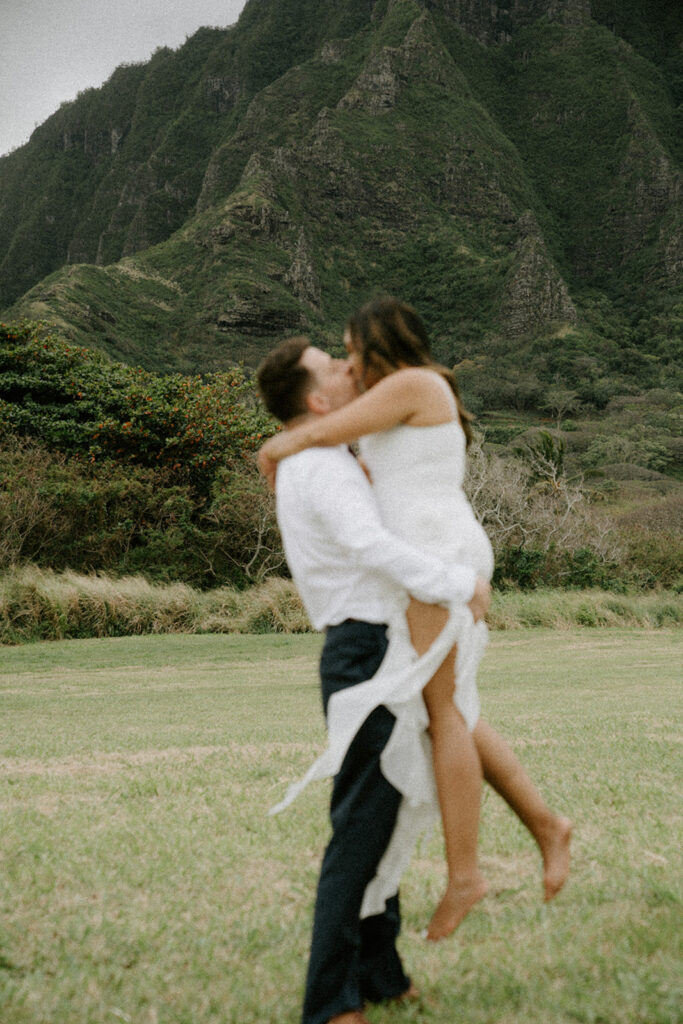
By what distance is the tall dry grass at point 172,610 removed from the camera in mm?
14969

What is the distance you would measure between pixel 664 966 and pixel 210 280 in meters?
106

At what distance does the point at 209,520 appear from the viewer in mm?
19234

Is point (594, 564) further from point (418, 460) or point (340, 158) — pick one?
point (340, 158)

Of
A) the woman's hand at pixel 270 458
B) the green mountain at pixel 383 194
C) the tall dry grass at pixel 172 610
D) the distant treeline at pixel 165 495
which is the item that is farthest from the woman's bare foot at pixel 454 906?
the green mountain at pixel 383 194

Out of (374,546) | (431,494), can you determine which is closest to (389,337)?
(431,494)

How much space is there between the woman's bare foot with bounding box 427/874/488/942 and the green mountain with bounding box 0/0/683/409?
271 ft

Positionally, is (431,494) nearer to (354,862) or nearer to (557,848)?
(354,862)

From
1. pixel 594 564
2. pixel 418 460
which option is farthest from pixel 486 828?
pixel 594 564

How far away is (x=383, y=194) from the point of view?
120938 millimetres

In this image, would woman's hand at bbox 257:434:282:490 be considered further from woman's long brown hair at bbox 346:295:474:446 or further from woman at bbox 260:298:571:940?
woman's long brown hair at bbox 346:295:474:446

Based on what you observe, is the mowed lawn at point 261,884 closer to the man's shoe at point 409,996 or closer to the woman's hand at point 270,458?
the man's shoe at point 409,996

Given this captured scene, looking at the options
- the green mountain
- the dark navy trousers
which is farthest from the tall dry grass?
the green mountain

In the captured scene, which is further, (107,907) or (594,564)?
(594,564)

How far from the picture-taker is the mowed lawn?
247 cm
